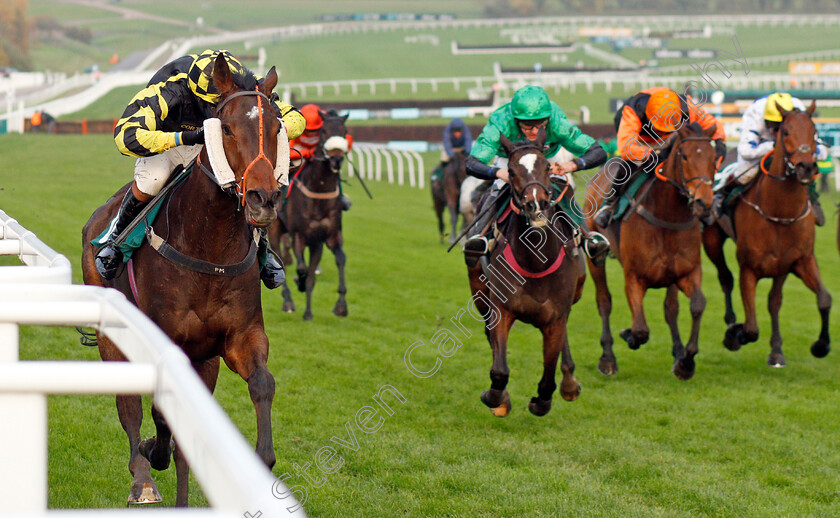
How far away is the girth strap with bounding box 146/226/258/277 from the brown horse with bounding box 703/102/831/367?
472 centimetres

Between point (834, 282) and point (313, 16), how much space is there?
71.8m

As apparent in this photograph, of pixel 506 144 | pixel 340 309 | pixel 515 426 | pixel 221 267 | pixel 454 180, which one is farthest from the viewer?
pixel 454 180

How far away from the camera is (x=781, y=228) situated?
7480 millimetres

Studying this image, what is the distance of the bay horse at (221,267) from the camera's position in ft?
11.9

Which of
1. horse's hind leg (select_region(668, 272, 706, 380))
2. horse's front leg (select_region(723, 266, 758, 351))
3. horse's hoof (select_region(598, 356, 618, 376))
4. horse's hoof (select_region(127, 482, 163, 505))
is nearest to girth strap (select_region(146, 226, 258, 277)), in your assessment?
horse's hoof (select_region(127, 482, 163, 505))

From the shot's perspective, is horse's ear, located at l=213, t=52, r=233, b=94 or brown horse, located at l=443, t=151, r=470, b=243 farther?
brown horse, located at l=443, t=151, r=470, b=243

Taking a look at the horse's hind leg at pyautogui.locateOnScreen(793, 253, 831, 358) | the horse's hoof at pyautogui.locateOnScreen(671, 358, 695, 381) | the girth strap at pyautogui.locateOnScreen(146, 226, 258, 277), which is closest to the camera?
the girth strap at pyautogui.locateOnScreen(146, 226, 258, 277)

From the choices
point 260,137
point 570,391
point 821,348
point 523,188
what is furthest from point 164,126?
point 821,348

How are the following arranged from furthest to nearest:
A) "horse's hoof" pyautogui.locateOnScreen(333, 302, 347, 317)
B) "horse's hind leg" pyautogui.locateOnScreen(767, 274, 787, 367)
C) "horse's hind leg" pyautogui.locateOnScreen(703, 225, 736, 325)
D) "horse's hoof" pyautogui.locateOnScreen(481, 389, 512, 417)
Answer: "horse's hoof" pyautogui.locateOnScreen(333, 302, 347, 317) → "horse's hind leg" pyautogui.locateOnScreen(703, 225, 736, 325) → "horse's hind leg" pyautogui.locateOnScreen(767, 274, 787, 367) → "horse's hoof" pyautogui.locateOnScreen(481, 389, 512, 417)

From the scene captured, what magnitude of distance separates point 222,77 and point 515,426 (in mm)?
3103

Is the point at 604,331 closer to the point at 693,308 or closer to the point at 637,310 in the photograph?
the point at 637,310

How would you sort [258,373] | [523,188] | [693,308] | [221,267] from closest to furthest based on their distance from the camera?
[258,373], [221,267], [523,188], [693,308]

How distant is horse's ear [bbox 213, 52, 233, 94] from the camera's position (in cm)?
378

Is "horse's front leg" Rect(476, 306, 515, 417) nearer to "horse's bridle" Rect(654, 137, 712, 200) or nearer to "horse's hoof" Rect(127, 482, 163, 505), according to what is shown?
"horse's bridle" Rect(654, 137, 712, 200)
